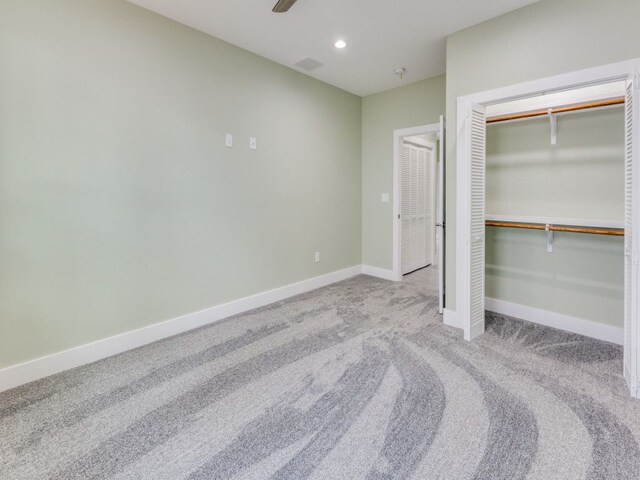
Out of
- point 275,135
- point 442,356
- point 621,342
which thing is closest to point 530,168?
point 621,342

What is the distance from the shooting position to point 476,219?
289cm

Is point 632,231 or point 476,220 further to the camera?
point 476,220

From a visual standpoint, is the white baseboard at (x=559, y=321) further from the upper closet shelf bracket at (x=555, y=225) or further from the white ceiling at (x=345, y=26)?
the white ceiling at (x=345, y=26)

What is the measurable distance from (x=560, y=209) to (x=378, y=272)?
2.47 meters

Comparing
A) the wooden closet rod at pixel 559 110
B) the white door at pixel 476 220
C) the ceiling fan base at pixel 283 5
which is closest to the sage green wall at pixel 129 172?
the ceiling fan base at pixel 283 5

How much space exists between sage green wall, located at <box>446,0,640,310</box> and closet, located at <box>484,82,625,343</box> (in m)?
0.30

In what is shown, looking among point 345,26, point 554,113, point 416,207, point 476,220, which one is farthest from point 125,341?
point 416,207

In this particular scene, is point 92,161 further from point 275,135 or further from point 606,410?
point 606,410

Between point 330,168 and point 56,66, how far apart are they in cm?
298

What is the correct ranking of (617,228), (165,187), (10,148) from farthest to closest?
(165,187) → (617,228) → (10,148)

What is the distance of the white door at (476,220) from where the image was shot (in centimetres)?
278

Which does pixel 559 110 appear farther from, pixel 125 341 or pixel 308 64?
pixel 125 341

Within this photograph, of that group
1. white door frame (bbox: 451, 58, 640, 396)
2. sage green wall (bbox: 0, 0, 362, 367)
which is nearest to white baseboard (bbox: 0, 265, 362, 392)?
sage green wall (bbox: 0, 0, 362, 367)

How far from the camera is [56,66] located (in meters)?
2.28
